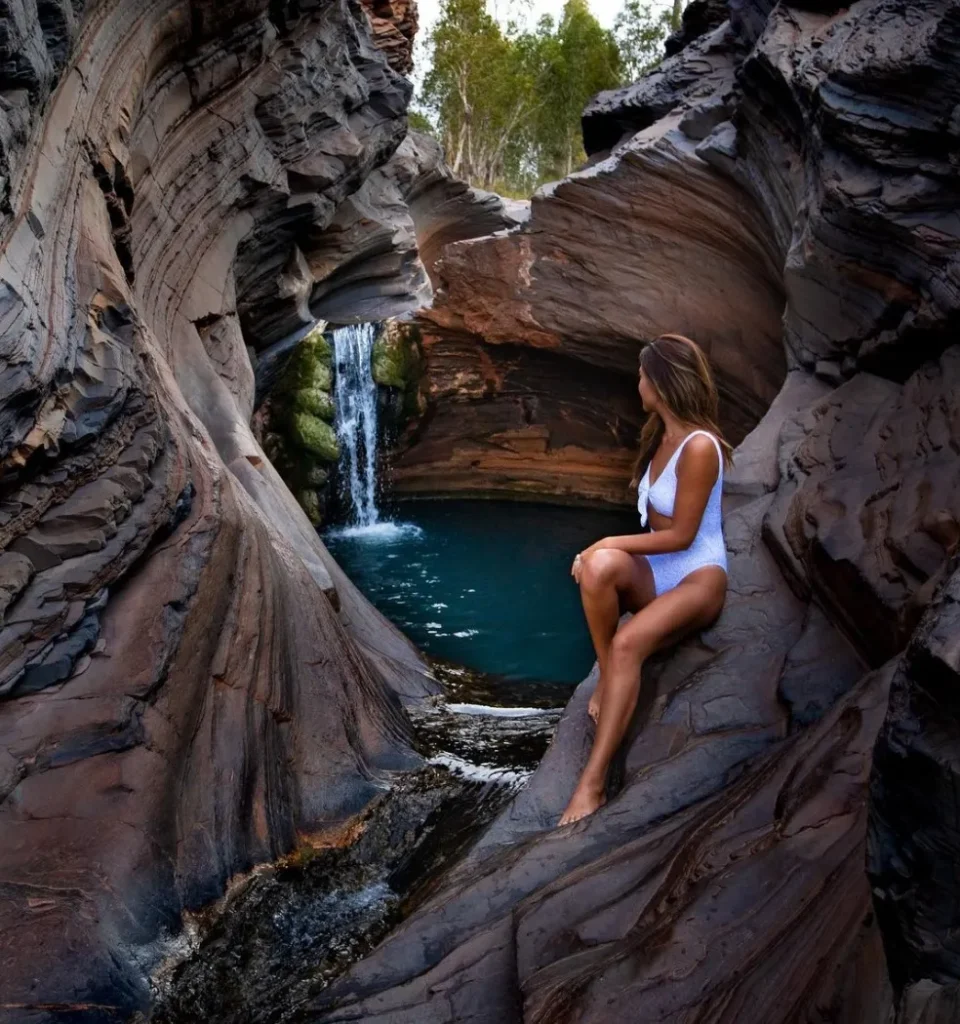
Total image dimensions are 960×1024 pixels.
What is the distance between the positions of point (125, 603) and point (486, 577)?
5.77 metres

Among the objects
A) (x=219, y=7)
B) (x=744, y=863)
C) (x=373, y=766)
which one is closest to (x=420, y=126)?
(x=219, y=7)

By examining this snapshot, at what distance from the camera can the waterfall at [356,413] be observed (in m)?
11.5

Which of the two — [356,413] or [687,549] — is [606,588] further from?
[356,413]

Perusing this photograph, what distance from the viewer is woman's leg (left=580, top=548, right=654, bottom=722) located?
3590 millimetres

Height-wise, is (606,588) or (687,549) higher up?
(687,549)

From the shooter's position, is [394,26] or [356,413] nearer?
[356,413]

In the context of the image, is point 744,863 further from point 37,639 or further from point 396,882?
point 37,639

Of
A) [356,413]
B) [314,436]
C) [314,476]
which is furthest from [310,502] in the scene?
[356,413]

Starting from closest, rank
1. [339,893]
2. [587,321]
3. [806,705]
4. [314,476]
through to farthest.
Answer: [806,705]
[339,893]
[587,321]
[314,476]

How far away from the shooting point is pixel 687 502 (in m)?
3.56

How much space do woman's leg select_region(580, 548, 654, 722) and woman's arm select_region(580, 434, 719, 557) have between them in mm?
51

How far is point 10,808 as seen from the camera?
3.52 meters

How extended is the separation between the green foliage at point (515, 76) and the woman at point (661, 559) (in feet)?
88.6

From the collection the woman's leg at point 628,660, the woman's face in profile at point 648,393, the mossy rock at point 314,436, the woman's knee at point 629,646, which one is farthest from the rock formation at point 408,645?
the mossy rock at point 314,436
